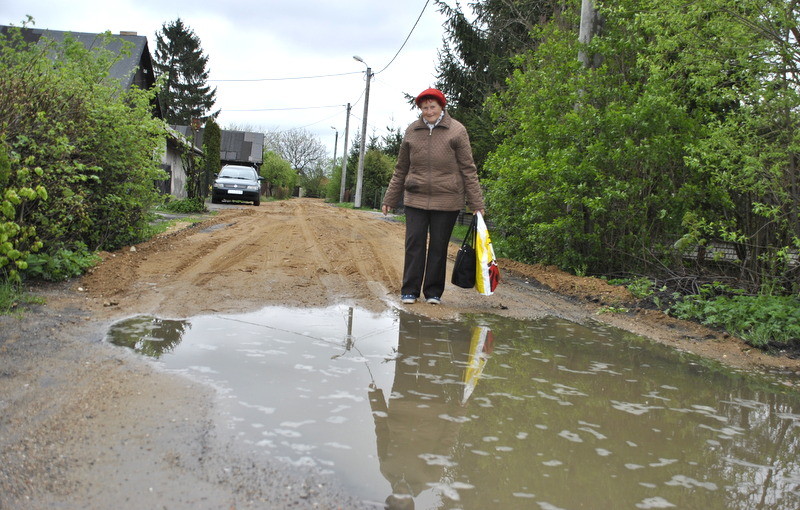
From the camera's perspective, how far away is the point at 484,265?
19.8ft

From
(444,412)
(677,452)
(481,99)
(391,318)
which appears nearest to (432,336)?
(391,318)

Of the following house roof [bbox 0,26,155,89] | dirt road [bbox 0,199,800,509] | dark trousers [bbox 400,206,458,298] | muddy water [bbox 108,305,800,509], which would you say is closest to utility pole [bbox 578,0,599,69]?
dirt road [bbox 0,199,800,509]

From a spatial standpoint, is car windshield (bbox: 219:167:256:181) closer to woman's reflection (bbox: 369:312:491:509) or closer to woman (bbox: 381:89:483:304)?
woman (bbox: 381:89:483:304)

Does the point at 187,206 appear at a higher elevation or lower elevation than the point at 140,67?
lower

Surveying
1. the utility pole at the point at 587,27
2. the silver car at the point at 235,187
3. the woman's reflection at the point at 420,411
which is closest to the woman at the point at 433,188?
the woman's reflection at the point at 420,411

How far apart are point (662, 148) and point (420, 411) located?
5584 mm

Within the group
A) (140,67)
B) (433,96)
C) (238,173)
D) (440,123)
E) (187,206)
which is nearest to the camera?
(433,96)

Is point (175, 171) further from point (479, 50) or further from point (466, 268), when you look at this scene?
point (466, 268)

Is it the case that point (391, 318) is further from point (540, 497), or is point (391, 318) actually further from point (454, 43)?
point (454, 43)

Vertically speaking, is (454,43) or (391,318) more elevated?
(454,43)

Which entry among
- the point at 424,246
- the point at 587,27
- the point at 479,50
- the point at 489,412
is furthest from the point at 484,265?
the point at 479,50

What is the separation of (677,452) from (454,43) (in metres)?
20.3

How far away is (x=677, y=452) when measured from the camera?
9.35 ft

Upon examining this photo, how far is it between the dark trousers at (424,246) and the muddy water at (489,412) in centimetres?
107
